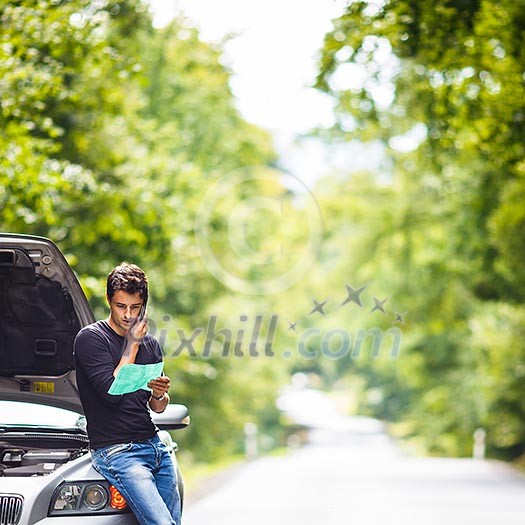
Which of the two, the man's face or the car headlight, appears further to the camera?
the car headlight

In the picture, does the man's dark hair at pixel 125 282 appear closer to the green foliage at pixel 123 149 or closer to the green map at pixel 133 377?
the green map at pixel 133 377

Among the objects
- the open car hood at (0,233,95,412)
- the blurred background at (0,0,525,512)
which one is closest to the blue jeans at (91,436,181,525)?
the open car hood at (0,233,95,412)

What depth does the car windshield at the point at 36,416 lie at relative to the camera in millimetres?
7094

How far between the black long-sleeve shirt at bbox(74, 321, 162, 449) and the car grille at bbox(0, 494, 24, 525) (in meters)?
0.47

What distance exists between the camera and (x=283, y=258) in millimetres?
43531

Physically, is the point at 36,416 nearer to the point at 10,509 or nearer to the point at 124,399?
the point at 10,509

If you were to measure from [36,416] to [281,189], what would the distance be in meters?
42.0

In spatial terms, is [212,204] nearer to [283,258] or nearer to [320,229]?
[320,229]

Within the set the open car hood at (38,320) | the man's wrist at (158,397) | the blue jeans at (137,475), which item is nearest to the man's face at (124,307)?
the man's wrist at (158,397)

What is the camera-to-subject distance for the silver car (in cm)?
616

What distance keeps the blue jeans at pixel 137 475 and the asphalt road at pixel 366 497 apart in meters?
8.11

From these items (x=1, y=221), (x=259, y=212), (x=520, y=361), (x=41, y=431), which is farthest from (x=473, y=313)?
(x=41, y=431)

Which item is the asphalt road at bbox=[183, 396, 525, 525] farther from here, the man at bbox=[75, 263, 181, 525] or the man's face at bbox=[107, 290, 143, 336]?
the man's face at bbox=[107, 290, 143, 336]

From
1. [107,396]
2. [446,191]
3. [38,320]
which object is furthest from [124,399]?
[446,191]
